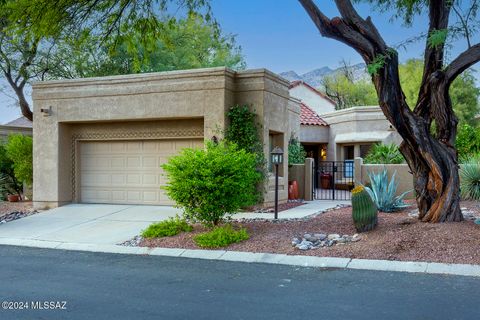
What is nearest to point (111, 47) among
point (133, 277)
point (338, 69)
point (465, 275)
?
point (133, 277)

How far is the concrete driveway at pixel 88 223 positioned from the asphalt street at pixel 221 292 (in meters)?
2.72

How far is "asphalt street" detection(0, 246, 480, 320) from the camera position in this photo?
5555mm

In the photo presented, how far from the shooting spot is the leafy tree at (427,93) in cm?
982

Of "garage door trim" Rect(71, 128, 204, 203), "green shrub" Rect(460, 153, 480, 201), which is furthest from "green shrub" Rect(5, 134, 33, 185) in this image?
"green shrub" Rect(460, 153, 480, 201)

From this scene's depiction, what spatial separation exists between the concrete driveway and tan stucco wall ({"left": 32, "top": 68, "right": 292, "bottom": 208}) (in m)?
1.48

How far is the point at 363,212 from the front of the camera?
9797mm

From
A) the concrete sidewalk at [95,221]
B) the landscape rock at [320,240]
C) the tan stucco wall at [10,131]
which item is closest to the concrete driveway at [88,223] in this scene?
the concrete sidewalk at [95,221]

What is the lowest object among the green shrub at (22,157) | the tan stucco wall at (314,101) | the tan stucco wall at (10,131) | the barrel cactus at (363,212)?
the barrel cactus at (363,212)

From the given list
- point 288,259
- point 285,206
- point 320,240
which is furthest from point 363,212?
point 285,206

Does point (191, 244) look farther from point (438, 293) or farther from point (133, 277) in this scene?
point (438, 293)

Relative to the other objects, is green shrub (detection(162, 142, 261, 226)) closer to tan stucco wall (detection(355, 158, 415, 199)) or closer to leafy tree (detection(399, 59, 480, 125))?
tan stucco wall (detection(355, 158, 415, 199))

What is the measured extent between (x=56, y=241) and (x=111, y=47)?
19.9ft

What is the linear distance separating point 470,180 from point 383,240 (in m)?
6.64

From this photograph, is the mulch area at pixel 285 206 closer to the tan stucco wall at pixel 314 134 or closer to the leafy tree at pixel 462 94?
the tan stucco wall at pixel 314 134
